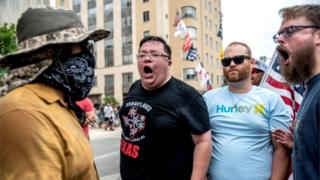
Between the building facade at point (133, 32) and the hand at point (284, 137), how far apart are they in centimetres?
5243

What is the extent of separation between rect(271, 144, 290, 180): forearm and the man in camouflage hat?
183 centimetres

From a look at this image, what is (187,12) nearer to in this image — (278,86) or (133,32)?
(133,32)

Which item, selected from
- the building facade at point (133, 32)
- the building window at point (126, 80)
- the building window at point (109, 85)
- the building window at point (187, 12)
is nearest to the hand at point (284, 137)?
the building facade at point (133, 32)

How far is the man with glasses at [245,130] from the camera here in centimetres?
372

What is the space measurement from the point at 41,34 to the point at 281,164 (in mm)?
2291

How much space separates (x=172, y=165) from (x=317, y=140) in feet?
4.58

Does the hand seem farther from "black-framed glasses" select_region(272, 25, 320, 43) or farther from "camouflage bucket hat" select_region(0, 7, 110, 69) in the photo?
"camouflage bucket hat" select_region(0, 7, 110, 69)

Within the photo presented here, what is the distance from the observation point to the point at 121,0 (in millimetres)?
60844

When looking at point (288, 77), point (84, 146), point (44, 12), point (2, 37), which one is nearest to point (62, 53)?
point (44, 12)

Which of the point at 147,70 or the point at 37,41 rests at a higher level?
the point at 37,41

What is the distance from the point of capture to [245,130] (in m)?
3.80

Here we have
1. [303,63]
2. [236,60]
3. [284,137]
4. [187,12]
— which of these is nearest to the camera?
[303,63]

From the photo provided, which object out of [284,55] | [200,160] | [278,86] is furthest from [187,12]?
[284,55]

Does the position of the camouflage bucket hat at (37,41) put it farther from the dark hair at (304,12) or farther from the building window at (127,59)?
the building window at (127,59)
